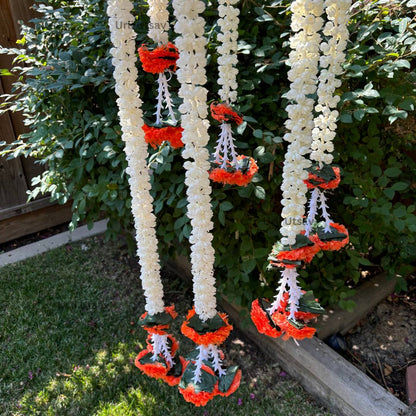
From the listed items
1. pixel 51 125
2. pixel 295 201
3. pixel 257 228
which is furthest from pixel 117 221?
pixel 295 201

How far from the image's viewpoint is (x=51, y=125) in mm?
2014

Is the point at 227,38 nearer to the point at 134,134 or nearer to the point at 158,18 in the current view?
the point at 158,18

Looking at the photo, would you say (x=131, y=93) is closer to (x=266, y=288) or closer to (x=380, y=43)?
(x=380, y=43)

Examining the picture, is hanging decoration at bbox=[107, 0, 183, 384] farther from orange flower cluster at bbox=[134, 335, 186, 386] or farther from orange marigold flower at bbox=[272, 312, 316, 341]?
orange marigold flower at bbox=[272, 312, 316, 341]

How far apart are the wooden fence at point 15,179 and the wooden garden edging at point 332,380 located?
7.77ft

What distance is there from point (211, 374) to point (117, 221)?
1.39 metres

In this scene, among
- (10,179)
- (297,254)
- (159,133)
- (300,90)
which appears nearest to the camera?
(300,90)

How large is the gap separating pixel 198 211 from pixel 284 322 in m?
0.36

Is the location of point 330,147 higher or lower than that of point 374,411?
higher

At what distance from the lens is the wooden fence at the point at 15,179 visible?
287 centimetres

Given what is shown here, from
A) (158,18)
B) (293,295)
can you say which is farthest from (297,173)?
(158,18)

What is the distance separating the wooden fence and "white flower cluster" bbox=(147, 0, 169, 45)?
2.42m

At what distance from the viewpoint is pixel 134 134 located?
978 mm

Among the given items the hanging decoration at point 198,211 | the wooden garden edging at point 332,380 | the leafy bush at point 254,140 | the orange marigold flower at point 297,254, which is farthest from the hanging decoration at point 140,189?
the wooden garden edging at point 332,380
